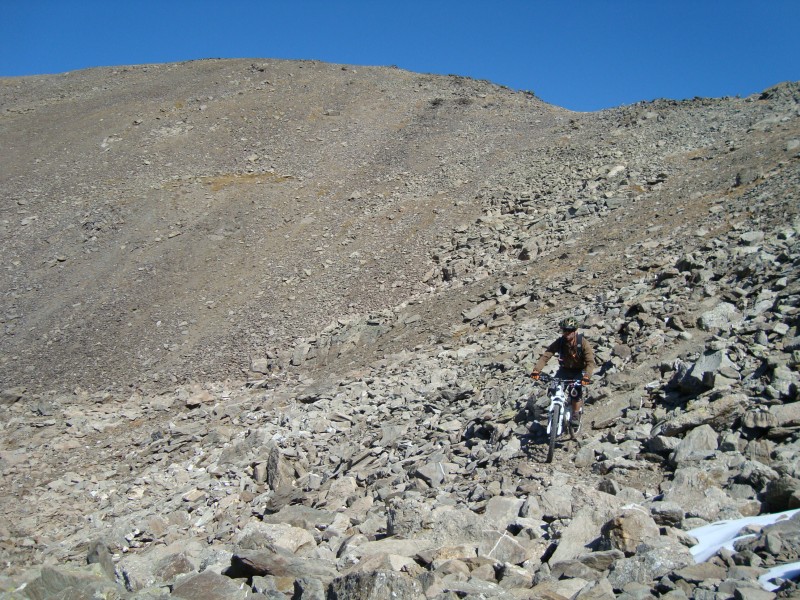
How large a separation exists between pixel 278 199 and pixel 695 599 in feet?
64.4

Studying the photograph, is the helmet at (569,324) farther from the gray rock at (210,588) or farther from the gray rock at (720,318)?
the gray rock at (210,588)

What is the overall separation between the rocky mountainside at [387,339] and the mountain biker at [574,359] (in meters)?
0.40

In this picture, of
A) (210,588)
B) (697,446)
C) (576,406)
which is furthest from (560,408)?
(210,588)

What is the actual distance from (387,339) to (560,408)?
23.4 ft

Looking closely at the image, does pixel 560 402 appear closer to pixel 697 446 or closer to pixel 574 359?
pixel 574 359

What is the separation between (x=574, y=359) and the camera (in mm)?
8180

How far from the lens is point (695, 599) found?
12.7ft

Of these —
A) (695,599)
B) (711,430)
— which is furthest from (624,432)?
(695,599)

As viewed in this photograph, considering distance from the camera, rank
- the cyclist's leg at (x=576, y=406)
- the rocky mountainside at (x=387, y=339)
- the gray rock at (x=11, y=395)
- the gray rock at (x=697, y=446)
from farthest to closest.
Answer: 1. the gray rock at (x=11, y=395)
2. the cyclist's leg at (x=576, y=406)
3. the gray rock at (x=697, y=446)
4. the rocky mountainside at (x=387, y=339)

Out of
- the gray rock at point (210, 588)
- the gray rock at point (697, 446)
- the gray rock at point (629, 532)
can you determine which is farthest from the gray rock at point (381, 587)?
the gray rock at point (697, 446)

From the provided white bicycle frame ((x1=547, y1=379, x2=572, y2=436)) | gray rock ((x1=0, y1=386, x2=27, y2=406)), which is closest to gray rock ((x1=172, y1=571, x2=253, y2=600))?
white bicycle frame ((x1=547, y1=379, x2=572, y2=436))

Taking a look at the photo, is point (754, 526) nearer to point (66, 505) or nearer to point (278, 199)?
point (66, 505)

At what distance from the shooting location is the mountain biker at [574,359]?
8.00m

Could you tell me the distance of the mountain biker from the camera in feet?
26.2
